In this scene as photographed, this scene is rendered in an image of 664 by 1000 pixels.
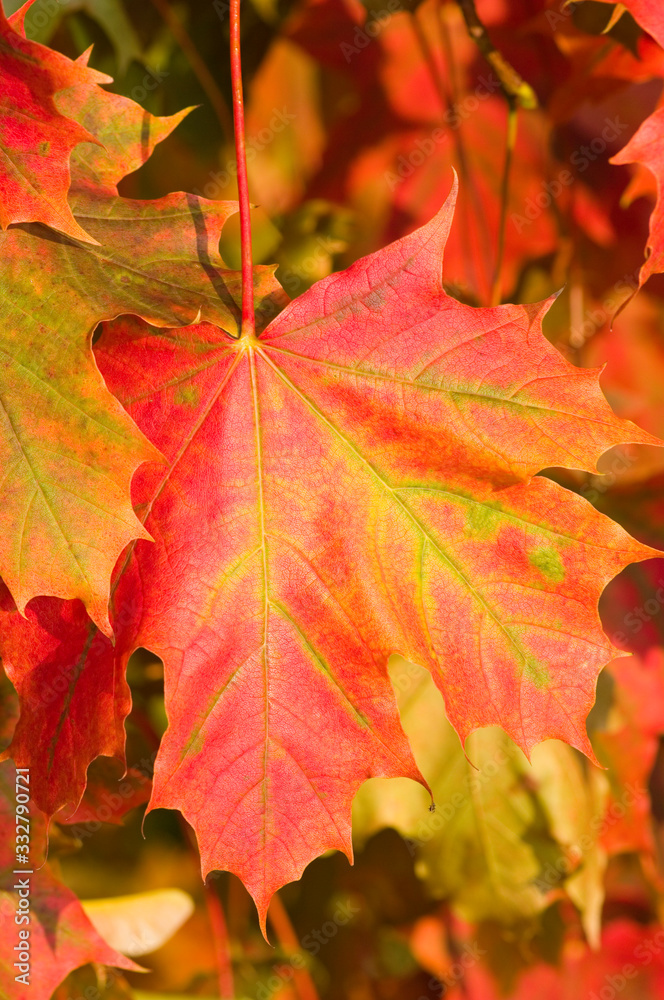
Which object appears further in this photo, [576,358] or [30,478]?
[576,358]

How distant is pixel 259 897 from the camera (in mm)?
523

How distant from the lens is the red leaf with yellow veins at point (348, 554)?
0.51 meters

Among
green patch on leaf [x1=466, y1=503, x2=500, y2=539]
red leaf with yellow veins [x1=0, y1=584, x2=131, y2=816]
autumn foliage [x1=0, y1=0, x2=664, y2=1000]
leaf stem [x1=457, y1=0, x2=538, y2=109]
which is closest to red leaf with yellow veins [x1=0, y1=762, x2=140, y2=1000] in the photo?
autumn foliage [x1=0, y1=0, x2=664, y2=1000]

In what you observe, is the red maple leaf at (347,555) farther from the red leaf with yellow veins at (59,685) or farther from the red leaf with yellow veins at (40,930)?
the red leaf with yellow veins at (40,930)

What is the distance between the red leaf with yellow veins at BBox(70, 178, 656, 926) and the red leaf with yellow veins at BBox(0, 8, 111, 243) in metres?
0.10

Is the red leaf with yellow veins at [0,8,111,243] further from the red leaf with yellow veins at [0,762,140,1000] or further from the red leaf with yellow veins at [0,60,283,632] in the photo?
the red leaf with yellow veins at [0,762,140,1000]

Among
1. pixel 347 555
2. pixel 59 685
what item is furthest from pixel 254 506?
pixel 59 685

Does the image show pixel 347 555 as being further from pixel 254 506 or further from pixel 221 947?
pixel 221 947

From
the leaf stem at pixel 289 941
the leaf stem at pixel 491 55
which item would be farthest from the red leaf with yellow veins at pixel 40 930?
the leaf stem at pixel 491 55

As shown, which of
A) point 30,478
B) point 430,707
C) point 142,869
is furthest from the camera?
point 142,869

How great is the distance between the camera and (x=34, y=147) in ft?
1.45

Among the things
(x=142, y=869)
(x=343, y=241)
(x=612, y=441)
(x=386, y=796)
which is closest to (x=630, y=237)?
(x=343, y=241)

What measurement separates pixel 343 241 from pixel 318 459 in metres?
0.42

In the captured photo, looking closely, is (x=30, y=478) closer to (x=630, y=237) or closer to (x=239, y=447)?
(x=239, y=447)
